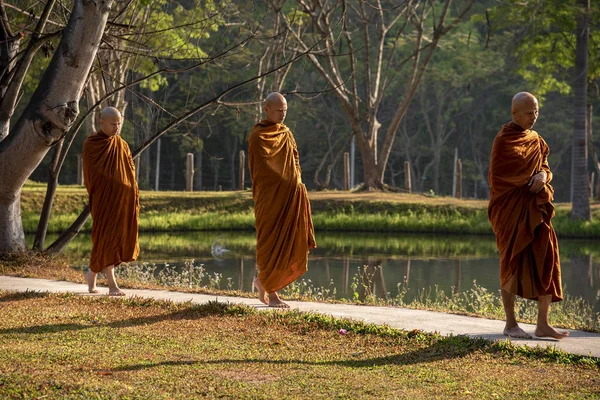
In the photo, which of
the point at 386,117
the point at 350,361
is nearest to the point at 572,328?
the point at 350,361

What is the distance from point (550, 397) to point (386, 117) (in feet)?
143

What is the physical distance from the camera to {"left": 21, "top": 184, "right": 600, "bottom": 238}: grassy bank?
26.3 metres

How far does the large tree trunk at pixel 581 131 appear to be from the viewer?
2689 cm

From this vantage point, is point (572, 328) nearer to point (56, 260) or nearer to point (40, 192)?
point (56, 260)

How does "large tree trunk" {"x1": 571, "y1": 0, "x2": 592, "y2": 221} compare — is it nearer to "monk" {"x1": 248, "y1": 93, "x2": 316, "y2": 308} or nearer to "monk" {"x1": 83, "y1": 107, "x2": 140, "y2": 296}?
"monk" {"x1": 248, "y1": 93, "x2": 316, "y2": 308}

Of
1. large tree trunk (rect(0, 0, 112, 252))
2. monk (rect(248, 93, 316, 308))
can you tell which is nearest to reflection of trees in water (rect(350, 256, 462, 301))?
monk (rect(248, 93, 316, 308))

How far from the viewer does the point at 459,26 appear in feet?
150

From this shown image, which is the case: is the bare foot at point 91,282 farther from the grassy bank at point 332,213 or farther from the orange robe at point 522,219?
the grassy bank at point 332,213

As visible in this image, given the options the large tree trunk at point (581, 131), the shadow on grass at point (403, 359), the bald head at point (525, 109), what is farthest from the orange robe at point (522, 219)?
the large tree trunk at point (581, 131)

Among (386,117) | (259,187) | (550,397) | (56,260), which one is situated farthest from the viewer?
(386,117)

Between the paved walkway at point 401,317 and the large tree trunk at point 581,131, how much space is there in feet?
59.6

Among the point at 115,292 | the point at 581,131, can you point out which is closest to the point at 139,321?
the point at 115,292

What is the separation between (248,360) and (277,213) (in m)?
2.69

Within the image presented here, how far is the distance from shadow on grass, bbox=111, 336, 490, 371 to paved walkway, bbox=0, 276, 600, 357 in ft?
1.29
